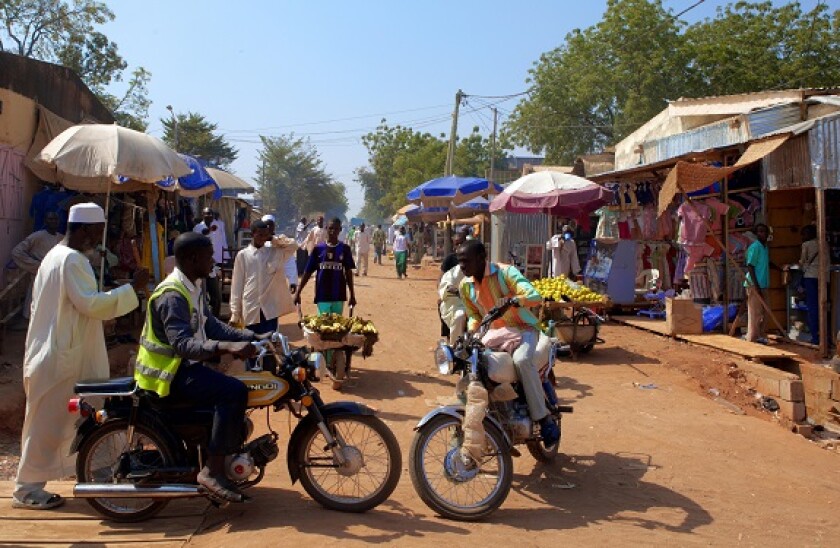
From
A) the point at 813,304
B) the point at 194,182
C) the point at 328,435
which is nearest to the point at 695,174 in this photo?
the point at 813,304

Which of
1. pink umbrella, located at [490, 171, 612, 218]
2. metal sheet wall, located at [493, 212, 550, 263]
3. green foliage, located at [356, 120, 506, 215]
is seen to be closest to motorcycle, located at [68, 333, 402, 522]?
pink umbrella, located at [490, 171, 612, 218]

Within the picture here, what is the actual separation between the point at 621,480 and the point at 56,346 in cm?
447

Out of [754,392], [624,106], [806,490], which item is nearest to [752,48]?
[624,106]

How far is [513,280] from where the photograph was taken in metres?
5.55

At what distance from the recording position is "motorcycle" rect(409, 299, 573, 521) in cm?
480

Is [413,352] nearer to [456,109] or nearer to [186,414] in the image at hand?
[186,414]

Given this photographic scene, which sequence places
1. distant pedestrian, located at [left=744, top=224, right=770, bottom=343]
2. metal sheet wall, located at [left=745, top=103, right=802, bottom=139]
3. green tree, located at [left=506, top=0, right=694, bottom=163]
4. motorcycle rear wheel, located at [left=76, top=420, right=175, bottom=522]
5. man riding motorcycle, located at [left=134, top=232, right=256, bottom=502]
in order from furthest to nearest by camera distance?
1. green tree, located at [left=506, top=0, right=694, bottom=163]
2. metal sheet wall, located at [left=745, top=103, right=802, bottom=139]
3. distant pedestrian, located at [left=744, top=224, right=770, bottom=343]
4. motorcycle rear wheel, located at [left=76, top=420, right=175, bottom=522]
5. man riding motorcycle, located at [left=134, top=232, right=256, bottom=502]

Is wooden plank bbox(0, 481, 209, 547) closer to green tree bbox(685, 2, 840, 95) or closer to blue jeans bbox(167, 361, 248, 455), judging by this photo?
blue jeans bbox(167, 361, 248, 455)

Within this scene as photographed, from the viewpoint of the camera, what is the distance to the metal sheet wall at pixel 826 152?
9836 millimetres

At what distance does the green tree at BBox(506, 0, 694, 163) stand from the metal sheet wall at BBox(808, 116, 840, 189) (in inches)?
927

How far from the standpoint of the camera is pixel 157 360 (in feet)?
14.9

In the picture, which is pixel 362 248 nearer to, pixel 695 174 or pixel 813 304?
pixel 695 174

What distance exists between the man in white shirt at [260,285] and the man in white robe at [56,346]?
10.1ft

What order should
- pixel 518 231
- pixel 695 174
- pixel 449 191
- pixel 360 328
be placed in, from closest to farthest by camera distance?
pixel 360 328
pixel 695 174
pixel 449 191
pixel 518 231
